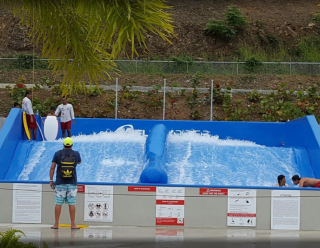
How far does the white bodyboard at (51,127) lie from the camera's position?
19406mm

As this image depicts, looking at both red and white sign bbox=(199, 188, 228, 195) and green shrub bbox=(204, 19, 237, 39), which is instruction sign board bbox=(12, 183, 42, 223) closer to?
red and white sign bbox=(199, 188, 228, 195)

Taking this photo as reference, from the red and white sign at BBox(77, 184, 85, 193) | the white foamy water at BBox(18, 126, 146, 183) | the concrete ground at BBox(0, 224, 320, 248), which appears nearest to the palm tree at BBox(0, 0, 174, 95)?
the concrete ground at BBox(0, 224, 320, 248)

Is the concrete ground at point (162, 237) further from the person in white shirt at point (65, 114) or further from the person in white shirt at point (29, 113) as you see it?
the person in white shirt at point (65, 114)

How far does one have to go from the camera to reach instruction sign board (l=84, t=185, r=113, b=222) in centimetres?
1248

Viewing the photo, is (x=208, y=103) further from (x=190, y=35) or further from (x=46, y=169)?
(x=190, y=35)

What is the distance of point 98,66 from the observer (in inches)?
238

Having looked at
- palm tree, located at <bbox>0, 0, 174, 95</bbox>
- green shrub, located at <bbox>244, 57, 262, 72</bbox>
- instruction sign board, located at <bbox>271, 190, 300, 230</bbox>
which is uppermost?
green shrub, located at <bbox>244, 57, 262, 72</bbox>

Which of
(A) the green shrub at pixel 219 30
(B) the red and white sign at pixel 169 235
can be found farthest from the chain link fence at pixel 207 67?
(B) the red and white sign at pixel 169 235

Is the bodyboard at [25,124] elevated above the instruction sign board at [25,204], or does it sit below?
above

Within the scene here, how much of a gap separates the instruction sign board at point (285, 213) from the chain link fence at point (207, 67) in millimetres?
17647

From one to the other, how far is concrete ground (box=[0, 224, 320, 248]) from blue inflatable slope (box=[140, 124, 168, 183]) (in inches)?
70.0

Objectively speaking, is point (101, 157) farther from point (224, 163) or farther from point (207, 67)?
point (207, 67)

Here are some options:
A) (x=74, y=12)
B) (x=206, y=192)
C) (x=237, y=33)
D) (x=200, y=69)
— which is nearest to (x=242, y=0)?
(x=237, y=33)

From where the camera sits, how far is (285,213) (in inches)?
489
